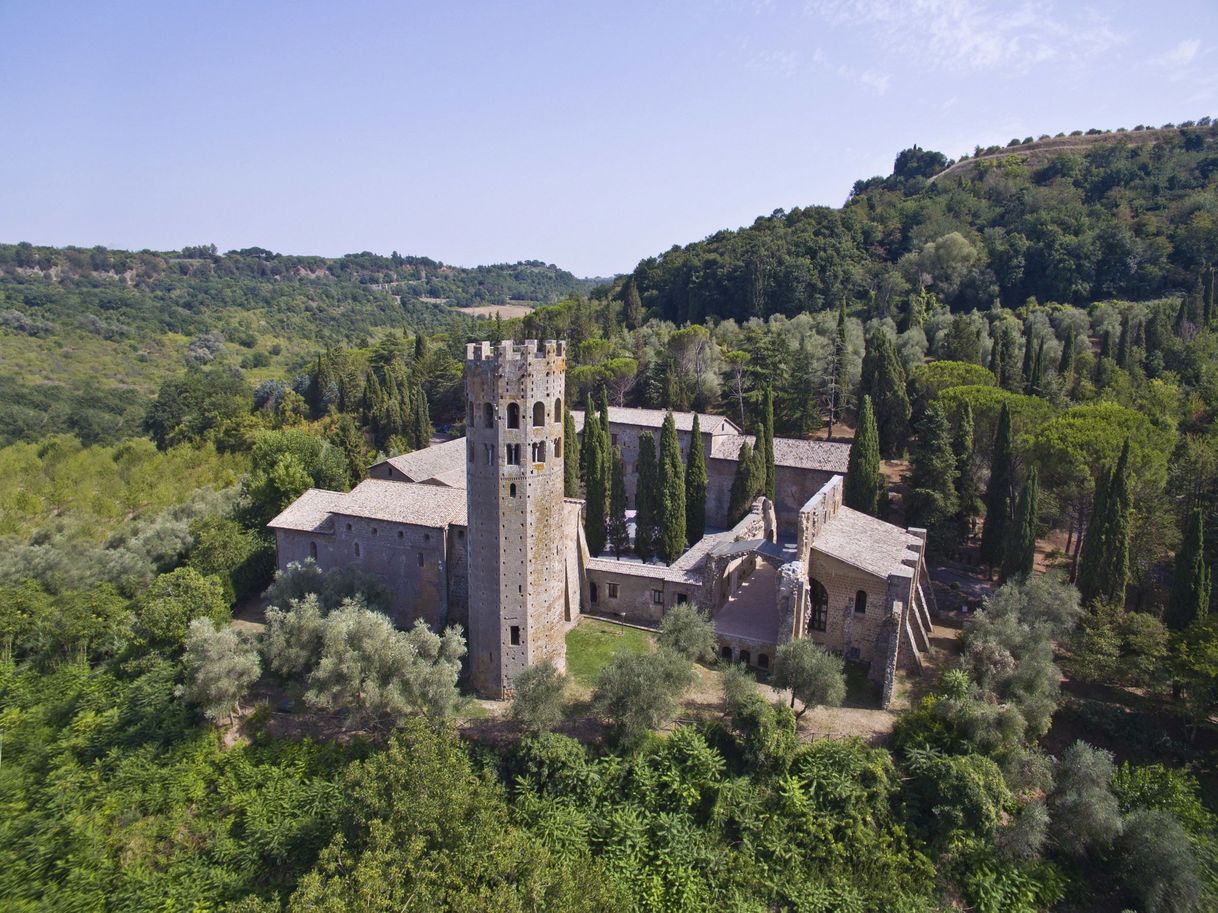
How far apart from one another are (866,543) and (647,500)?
36.7 ft

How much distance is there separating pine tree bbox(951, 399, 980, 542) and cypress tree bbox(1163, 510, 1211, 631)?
10953 millimetres

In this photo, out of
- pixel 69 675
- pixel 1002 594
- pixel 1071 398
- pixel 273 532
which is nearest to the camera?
pixel 1002 594

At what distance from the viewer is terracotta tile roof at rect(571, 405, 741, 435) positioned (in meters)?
45.8

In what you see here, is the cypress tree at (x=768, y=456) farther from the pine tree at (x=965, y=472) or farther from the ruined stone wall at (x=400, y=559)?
the ruined stone wall at (x=400, y=559)

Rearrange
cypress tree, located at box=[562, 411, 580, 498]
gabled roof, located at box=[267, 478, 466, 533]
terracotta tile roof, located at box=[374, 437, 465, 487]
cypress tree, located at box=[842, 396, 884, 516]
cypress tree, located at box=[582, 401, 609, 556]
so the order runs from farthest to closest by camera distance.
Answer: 1. cypress tree, located at box=[562, 411, 580, 498]
2. terracotta tile roof, located at box=[374, 437, 465, 487]
3. cypress tree, located at box=[842, 396, 884, 516]
4. cypress tree, located at box=[582, 401, 609, 556]
5. gabled roof, located at box=[267, 478, 466, 533]

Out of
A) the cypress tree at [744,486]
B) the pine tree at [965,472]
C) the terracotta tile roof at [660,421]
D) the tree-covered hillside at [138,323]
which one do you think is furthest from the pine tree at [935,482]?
the tree-covered hillside at [138,323]

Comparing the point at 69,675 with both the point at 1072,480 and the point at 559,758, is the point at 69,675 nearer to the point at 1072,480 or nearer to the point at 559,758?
the point at 559,758

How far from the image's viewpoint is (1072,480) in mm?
33406

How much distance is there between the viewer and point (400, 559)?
32.4m

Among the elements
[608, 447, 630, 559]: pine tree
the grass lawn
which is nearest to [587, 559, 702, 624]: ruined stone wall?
the grass lawn

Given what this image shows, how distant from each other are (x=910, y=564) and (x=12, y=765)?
35946 millimetres

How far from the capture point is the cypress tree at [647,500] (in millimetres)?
37594

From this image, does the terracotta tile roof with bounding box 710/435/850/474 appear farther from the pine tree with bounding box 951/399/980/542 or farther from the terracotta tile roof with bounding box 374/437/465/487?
the terracotta tile roof with bounding box 374/437/465/487

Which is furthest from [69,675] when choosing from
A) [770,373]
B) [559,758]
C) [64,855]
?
[770,373]
